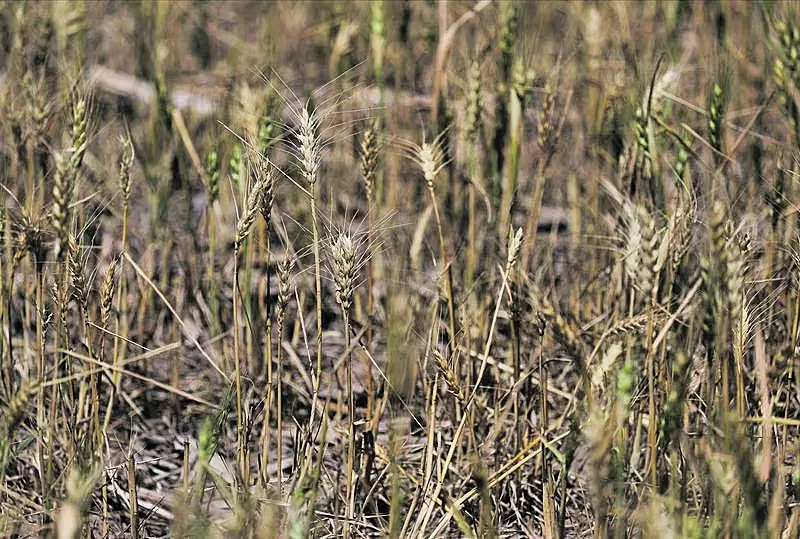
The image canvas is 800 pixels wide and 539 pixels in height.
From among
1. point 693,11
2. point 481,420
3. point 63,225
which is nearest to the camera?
point 63,225

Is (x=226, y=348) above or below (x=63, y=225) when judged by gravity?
below

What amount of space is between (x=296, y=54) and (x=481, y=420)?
6.42 feet

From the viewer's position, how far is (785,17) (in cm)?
191

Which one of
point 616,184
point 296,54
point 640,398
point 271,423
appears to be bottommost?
point 271,423

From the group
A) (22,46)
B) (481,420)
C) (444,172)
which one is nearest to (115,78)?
(22,46)

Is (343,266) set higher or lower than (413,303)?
higher

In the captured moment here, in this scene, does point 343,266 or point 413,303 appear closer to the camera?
point 343,266

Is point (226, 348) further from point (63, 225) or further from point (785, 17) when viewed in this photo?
point (785, 17)

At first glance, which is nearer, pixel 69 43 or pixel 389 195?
pixel 389 195

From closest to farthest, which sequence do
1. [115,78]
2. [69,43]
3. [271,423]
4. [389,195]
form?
[271,423]
[389,195]
[69,43]
[115,78]

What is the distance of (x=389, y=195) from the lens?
2502 mm

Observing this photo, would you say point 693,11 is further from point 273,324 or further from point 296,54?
point 273,324

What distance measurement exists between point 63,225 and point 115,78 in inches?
80.6

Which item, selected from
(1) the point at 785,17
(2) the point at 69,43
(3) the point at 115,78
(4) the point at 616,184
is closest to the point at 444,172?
(4) the point at 616,184
